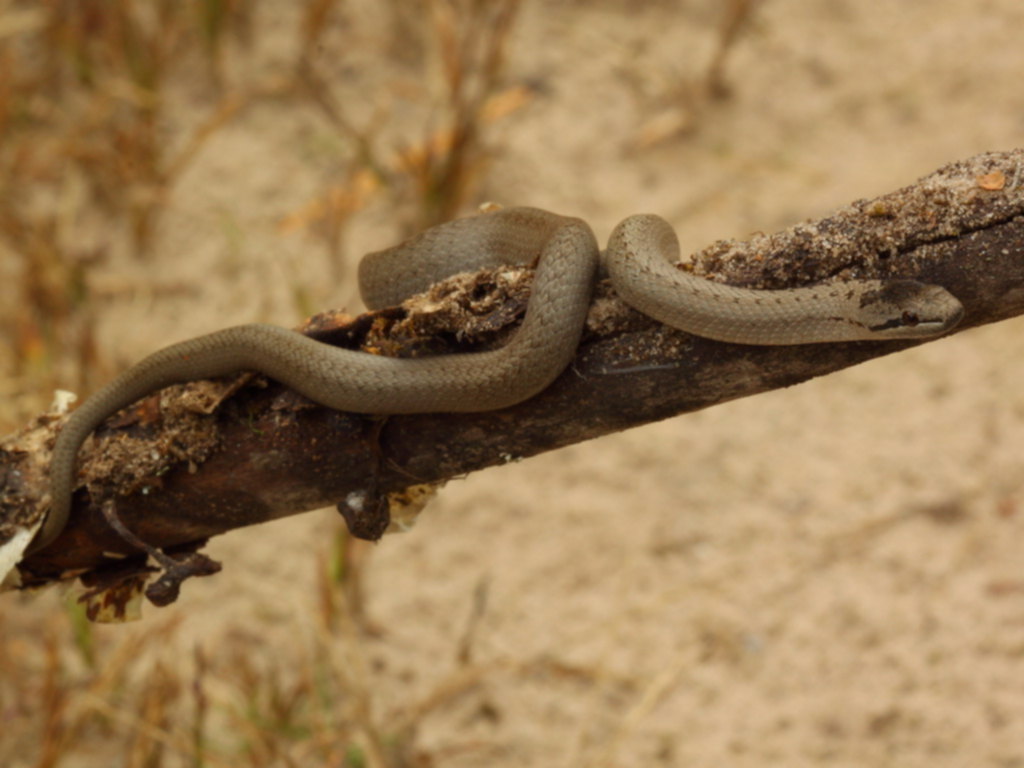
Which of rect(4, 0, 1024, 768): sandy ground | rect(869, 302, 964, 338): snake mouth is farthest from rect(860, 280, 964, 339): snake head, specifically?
rect(4, 0, 1024, 768): sandy ground

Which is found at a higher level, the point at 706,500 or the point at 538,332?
the point at 538,332

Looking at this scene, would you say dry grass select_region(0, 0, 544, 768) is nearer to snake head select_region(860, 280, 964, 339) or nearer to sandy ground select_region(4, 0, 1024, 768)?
sandy ground select_region(4, 0, 1024, 768)

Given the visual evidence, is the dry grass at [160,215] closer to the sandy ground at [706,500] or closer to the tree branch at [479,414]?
the sandy ground at [706,500]

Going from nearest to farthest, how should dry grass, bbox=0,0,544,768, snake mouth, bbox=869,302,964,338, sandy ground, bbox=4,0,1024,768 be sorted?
snake mouth, bbox=869,302,964,338, dry grass, bbox=0,0,544,768, sandy ground, bbox=4,0,1024,768

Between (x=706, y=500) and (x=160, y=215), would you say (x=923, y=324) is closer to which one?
(x=706, y=500)

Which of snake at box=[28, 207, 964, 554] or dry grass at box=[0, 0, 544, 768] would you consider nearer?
snake at box=[28, 207, 964, 554]

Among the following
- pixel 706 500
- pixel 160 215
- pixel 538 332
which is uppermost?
pixel 538 332

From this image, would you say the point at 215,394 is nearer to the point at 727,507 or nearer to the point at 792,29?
the point at 727,507

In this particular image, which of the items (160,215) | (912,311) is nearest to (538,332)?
(912,311)
